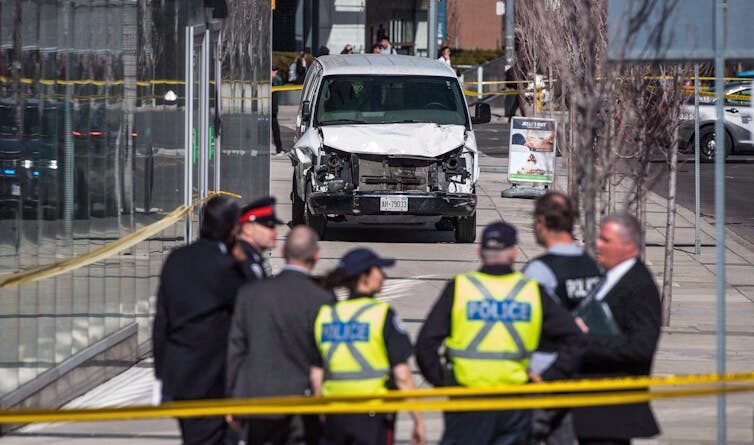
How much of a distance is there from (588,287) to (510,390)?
0.67m

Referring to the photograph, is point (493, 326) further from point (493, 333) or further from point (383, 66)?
point (383, 66)

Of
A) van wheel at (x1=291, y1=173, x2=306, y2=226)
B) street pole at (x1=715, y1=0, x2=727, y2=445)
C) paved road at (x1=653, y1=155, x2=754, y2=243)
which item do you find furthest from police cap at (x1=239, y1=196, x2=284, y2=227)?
paved road at (x1=653, y1=155, x2=754, y2=243)

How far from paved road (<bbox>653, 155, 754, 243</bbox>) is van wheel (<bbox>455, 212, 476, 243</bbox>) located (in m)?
2.80

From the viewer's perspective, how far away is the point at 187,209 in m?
12.5

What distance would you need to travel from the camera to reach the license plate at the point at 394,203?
708 inches

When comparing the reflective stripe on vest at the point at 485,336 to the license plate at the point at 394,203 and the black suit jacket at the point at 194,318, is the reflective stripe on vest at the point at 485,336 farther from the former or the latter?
the license plate at the point at 394,203

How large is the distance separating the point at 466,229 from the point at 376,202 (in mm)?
1504

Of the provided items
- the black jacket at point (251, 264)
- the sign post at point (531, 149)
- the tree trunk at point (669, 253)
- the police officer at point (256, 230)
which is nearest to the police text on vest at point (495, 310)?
the black jacket at point (251, 264)

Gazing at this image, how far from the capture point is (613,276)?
6.60m

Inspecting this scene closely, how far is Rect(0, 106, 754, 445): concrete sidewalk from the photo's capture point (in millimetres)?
9250

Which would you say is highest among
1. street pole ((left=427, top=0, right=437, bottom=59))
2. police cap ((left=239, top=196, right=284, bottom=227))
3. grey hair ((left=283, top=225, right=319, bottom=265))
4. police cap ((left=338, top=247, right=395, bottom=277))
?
street pole ((left=427, top=0, right=437, bottom=59))

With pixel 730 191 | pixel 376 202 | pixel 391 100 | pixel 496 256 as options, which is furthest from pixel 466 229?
pixel 496 256

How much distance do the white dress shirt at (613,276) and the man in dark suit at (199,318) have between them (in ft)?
5.42

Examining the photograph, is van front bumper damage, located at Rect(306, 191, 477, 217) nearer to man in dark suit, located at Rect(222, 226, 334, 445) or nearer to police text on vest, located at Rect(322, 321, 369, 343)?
man in dark suit, located at Rect(222, 226, 334, 445)
